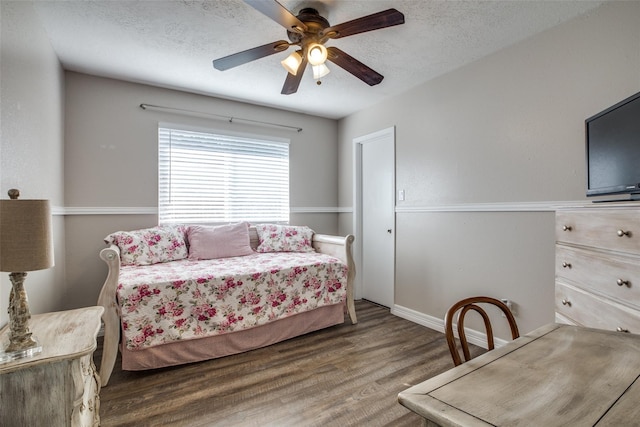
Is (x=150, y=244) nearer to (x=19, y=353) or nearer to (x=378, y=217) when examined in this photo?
(x=19, y=353)

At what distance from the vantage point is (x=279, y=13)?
61.6 inches

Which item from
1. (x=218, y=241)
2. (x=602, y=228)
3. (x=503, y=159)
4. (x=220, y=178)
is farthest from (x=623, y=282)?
(x=220, y=178)

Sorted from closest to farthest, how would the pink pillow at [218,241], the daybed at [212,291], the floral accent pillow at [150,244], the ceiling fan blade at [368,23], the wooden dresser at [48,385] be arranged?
the wooden dresser at [48,385]
the ceiling fan blade at [368,23]
the daybed at [212,291]
the floral accent pillow at [150,244]
the pink pillow at [218,241]

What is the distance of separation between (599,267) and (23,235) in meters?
2.26

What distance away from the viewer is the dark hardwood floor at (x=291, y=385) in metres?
1.66

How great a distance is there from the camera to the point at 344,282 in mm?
2941

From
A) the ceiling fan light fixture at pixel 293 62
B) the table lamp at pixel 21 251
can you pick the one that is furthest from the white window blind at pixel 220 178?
the table lamp at pixel 21 251

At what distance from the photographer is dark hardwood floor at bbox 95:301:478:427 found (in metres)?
1.66

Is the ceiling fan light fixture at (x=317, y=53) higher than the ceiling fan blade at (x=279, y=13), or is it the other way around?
the ceiling fan blade at (x=279, y=13)

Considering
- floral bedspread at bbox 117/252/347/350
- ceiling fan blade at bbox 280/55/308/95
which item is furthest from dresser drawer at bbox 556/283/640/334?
ceiling fan blade at bbox 280/55/308/95

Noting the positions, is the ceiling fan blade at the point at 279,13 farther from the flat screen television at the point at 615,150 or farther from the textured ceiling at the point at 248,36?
the flat screen television at the point at 615,150

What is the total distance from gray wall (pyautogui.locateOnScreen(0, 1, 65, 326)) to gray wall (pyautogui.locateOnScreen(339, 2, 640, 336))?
2.85 m

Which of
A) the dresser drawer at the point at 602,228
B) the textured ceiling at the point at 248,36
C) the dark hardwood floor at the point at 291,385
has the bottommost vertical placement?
the dark hardwood floor at the point at 291,385

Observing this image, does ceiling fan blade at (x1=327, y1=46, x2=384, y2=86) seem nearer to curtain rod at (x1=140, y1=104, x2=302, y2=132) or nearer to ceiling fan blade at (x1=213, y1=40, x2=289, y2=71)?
ceiling fan blade at (x1=213, y1=40, x2=289, y2=71)
